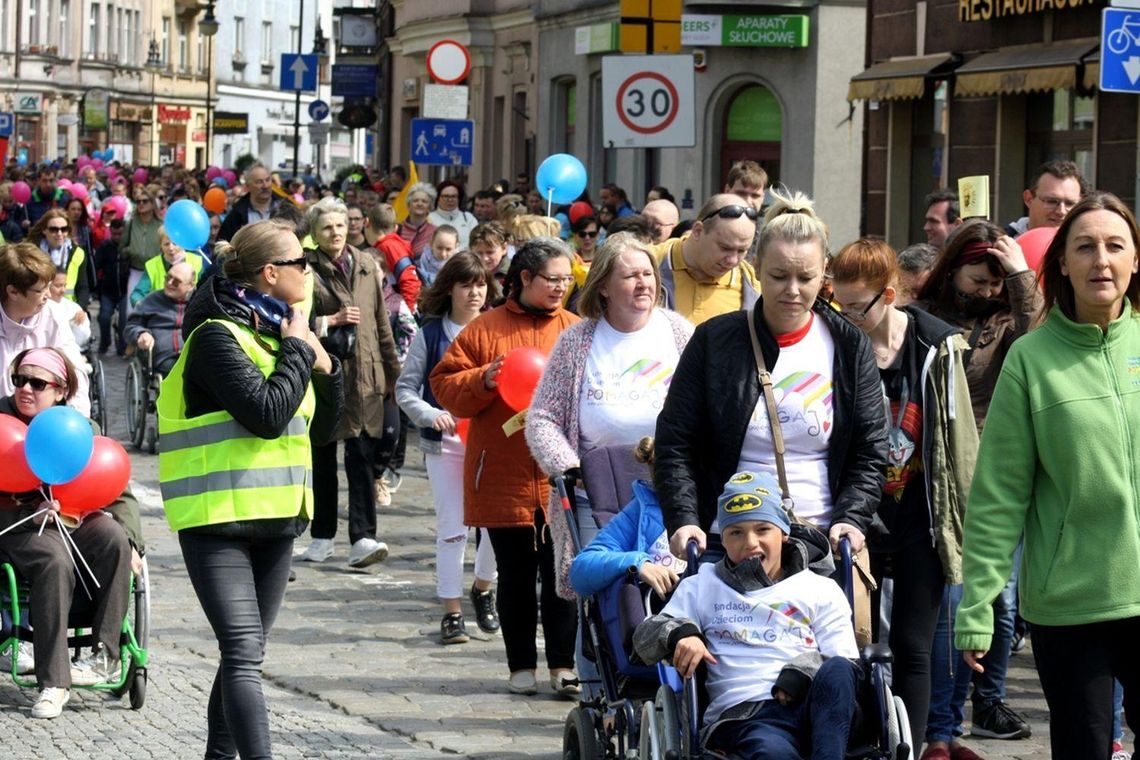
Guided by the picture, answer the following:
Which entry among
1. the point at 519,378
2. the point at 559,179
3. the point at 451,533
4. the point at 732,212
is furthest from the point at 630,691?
the point at 559,179

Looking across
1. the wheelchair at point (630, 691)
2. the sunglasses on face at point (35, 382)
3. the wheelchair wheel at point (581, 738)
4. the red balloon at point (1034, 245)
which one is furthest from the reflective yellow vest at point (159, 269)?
the wheelchair wheel at point (581, 738)

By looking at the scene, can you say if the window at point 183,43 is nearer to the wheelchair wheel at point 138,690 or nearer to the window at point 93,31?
the window at point 93,31

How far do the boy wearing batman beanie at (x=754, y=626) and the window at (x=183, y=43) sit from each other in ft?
325

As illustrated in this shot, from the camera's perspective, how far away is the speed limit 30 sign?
1488cm

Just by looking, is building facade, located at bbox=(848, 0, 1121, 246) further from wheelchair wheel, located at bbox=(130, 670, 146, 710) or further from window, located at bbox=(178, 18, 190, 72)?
window, located at bbox=(178, 18, 190, 72)

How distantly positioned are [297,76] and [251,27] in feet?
204

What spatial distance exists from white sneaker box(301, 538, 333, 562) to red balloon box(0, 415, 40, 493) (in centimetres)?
390

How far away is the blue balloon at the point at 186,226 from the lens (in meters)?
17.8

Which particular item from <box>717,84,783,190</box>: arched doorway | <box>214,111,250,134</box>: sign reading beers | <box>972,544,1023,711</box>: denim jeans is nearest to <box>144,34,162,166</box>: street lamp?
<box>214,111,250,134</box>: sign reading beers

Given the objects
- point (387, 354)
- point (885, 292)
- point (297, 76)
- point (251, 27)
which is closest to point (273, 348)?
point (885, 292)

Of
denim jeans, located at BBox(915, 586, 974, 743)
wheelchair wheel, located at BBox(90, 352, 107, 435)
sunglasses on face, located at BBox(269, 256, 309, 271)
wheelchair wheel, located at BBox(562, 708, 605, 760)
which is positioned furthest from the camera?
wheelchair wheel, located at BBox(90, 352, 107, 435)

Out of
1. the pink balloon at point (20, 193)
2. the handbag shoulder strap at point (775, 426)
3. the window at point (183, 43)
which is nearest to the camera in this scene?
the handbag shoulder strap at point (775, 426)

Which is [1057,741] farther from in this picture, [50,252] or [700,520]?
[50,252]

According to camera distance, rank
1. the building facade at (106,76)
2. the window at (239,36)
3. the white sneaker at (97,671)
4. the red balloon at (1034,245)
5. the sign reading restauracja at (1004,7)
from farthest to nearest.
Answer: the window at (239,36) → the building facade at (106,76) → the sign reading restauracja at (1004,7) → the red balloon at (1034,245) → the white sneaker at (97,671)
